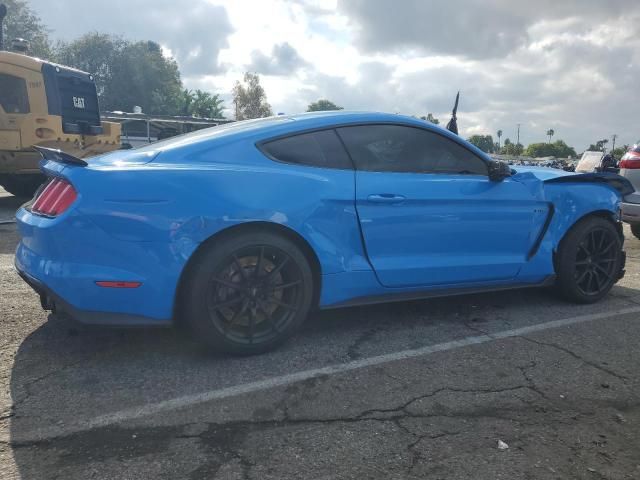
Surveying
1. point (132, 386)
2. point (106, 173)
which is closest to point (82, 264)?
point (106, 173)

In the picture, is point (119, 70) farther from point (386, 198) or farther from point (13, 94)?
point (386, 198)

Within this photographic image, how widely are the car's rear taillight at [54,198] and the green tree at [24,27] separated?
148ft

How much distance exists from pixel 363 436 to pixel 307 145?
1.80 metres

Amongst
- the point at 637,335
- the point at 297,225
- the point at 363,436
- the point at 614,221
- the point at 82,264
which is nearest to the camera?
the point at 363,436

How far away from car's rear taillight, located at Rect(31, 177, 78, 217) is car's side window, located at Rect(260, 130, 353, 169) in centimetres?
111

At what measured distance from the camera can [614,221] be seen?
4.60 m

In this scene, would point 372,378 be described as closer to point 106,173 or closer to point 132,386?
point 132,386

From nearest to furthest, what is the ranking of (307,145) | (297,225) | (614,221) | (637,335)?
1. (297,225)
2. (307,145)
3. (637,335)
4. (614,221)

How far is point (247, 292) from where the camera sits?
10.3 ft

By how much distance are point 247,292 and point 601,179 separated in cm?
321

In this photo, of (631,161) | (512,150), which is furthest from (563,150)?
(631,161)

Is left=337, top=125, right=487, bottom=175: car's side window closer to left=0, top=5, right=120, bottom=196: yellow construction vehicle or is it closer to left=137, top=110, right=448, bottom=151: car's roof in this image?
left=137, top=110, right=448, bottom=151: car's roof

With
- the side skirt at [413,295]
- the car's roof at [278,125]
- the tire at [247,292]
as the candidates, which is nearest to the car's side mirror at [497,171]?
the car's roof at [278,125]

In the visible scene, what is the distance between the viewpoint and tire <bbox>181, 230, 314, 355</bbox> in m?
2.98
